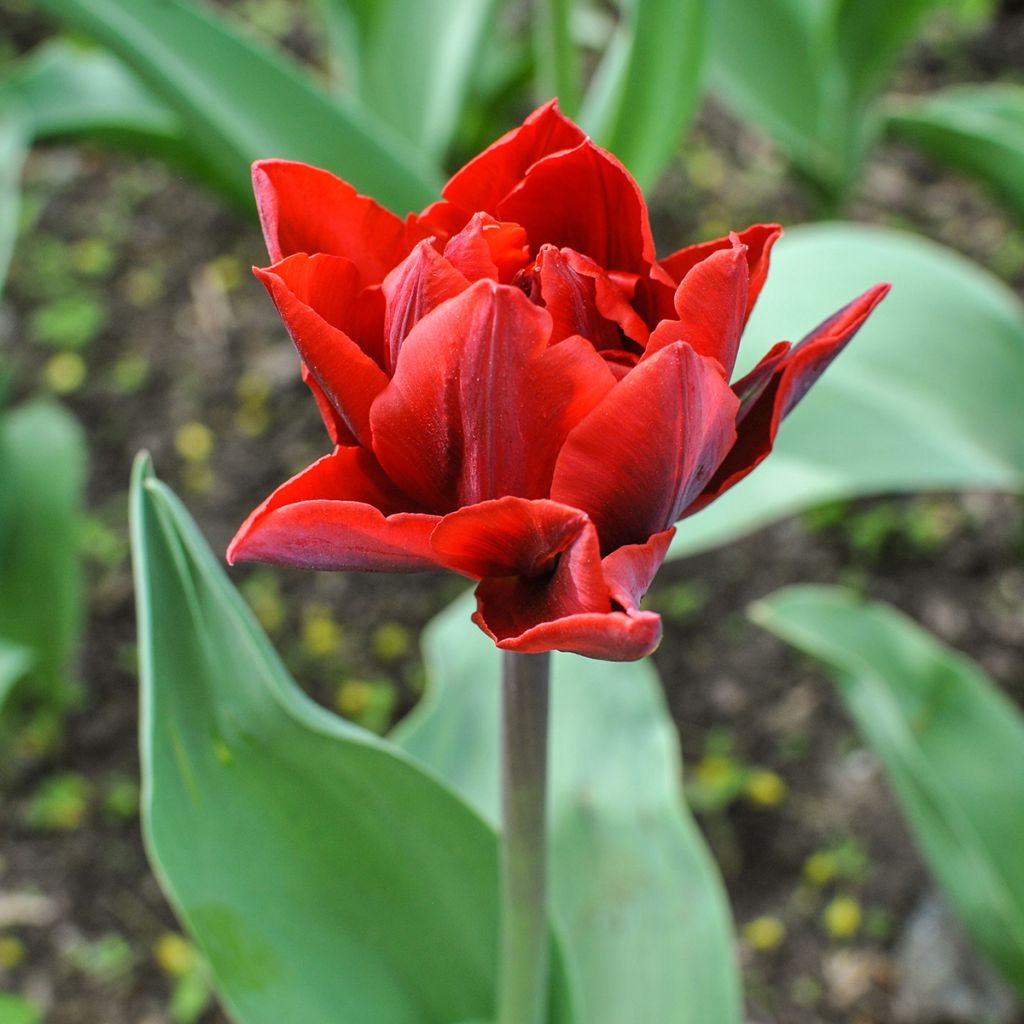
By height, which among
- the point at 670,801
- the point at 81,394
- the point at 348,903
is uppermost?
the point at 348,903

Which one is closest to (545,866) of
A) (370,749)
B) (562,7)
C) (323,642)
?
(370,749)

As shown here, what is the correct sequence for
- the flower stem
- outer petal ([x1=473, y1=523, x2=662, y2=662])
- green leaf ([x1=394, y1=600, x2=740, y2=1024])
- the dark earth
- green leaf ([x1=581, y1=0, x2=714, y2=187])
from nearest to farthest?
outer petal ([x1=473, y1=523, x2=662, y2=662]) < the flower stem < green leaf ([x1=394, y1=600, x2=740, y2=1024]) < green leaf ([x1=581, y1=0, x2=714, y2=187]) < the dark earth

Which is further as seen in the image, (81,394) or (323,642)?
(81,394)

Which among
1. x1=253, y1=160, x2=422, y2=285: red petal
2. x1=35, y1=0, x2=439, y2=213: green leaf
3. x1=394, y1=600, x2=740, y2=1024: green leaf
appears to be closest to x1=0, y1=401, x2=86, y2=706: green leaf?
x1=35, y1=0, x2=439, y2=213: green leaf

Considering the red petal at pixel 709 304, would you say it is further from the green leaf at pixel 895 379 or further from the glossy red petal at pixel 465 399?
the green leaf at pixel 895 379

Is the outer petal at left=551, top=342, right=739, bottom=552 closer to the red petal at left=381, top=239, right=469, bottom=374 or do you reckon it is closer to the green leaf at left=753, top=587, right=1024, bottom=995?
the red petal at left=381, top=239, right=469, bottom=374

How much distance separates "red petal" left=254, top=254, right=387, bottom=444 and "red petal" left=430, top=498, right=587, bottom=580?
0.06 metres

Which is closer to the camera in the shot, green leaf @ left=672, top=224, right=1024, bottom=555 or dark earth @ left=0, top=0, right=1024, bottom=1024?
green leaf @ left=672, top=224, right=1024, bottom=555

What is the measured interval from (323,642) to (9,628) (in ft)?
1.30

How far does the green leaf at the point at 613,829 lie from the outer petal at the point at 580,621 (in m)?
0.57

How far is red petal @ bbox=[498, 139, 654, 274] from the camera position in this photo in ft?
1.48

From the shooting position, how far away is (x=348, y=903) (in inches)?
29.8

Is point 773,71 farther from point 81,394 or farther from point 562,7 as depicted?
point 81,394

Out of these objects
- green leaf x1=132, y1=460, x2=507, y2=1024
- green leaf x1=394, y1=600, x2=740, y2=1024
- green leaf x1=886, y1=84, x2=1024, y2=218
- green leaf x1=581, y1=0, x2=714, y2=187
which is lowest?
green leaf x1=394, y1=600, x2=740, y2=1024
